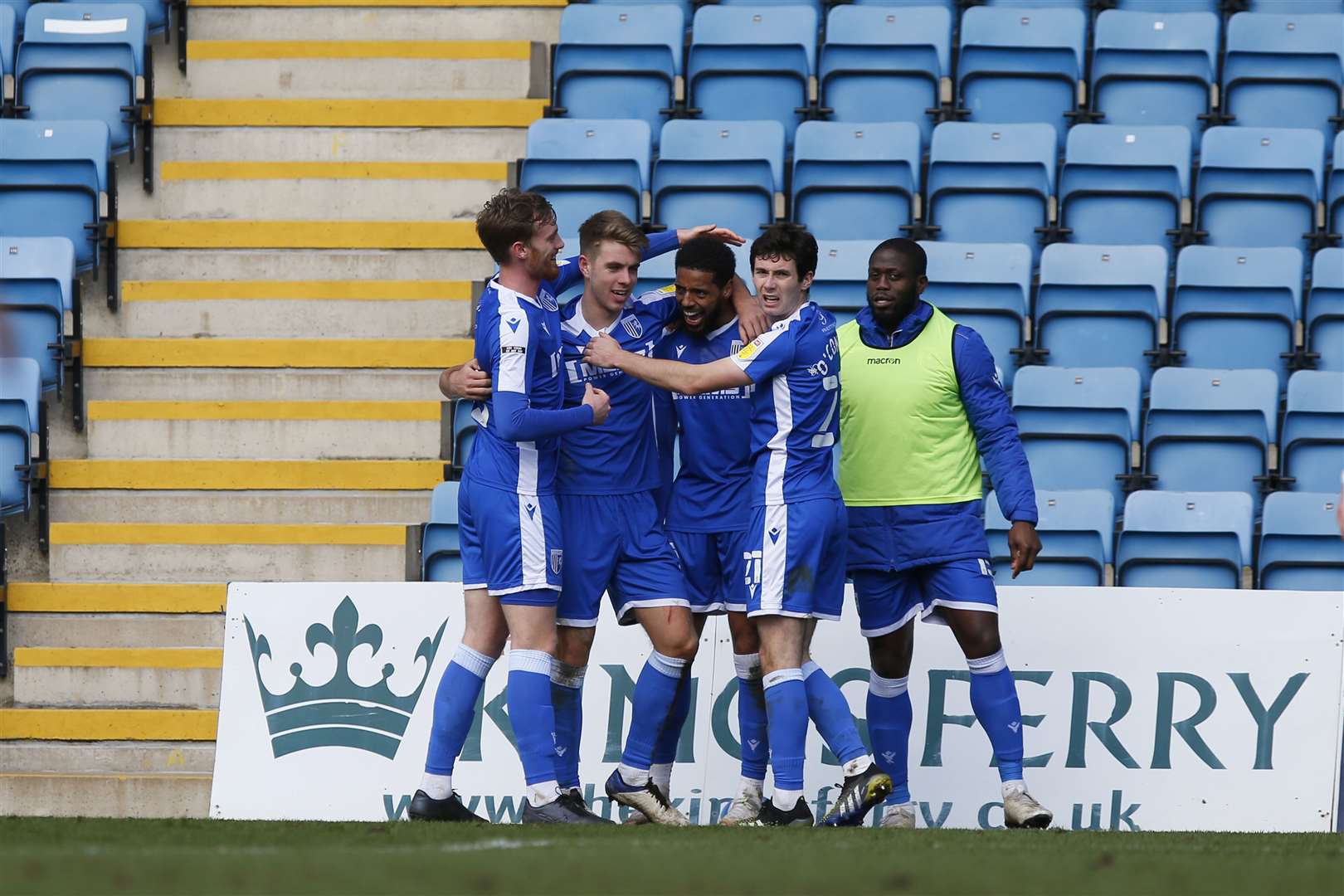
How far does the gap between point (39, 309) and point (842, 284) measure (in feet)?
13.8


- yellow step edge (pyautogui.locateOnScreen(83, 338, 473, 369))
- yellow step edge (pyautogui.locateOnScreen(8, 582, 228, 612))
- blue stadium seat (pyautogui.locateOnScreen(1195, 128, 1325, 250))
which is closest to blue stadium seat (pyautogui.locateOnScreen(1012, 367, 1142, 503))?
blue stadium seat (pyautogui.locateOnScreen(1195, 128, 1325, 250))

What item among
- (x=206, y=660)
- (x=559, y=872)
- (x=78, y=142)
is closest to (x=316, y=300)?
(x=78, y=142)

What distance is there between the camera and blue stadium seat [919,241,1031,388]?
8.70 metres

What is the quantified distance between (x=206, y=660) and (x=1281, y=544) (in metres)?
5.06

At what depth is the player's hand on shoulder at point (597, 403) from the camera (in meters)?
5.35

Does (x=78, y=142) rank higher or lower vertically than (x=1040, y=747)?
higher

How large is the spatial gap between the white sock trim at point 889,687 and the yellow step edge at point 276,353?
3752mm

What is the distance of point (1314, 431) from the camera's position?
840cm

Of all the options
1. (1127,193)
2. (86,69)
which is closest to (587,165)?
(1127,193)

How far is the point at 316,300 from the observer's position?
936 centimetres

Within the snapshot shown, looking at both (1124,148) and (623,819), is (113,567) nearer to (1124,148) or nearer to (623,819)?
(623,819)

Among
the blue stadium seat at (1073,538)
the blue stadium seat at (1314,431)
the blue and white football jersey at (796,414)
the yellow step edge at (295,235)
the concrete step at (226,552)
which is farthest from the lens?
the yellow step edge at (295,235)

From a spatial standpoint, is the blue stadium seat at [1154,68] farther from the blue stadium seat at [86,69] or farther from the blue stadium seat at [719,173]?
the blue stadium seat at [86,69]

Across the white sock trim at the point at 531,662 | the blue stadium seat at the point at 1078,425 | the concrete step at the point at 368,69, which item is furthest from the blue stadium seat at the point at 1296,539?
the concrete step at the point at 368,69
